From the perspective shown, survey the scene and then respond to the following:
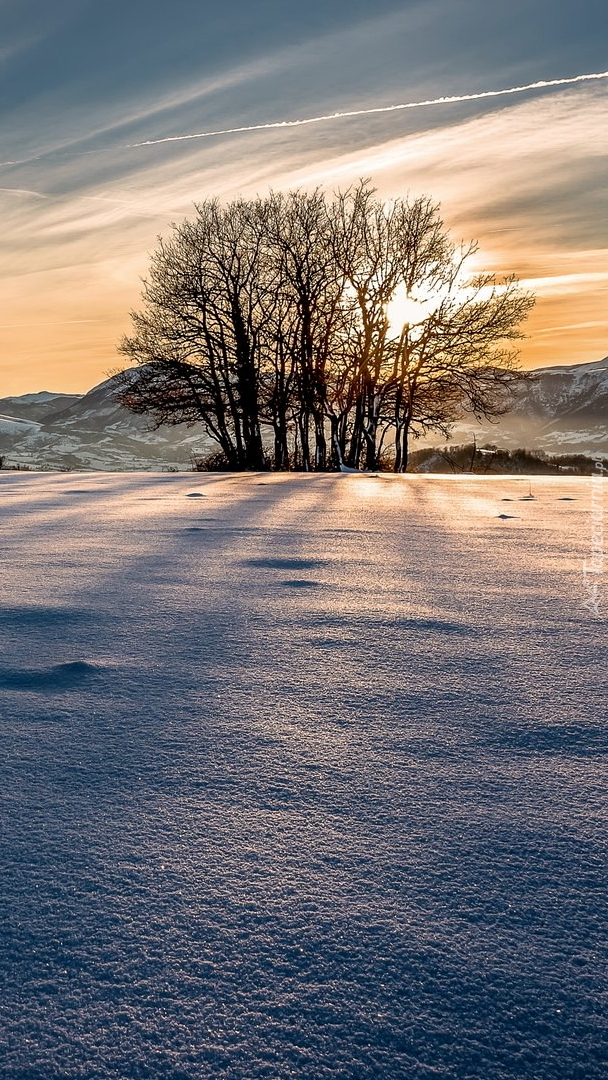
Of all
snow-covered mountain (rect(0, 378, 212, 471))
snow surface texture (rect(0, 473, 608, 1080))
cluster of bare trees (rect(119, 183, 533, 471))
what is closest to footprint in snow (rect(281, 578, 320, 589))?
snow surface texture (rect(0, 473, 608, 1080))

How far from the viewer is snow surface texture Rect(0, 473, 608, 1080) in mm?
743

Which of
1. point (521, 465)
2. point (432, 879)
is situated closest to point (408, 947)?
point (432, 879)

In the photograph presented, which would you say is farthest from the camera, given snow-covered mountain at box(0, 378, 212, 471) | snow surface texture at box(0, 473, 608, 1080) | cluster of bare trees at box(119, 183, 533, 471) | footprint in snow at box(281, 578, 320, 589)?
snow-covered mountain at box(0, 378, 212, 471)

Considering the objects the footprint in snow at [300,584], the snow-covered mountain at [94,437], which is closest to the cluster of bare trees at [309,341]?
the footprint in snow at [300,584]

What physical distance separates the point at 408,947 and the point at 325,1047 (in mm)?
171

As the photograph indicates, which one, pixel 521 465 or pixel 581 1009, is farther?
pixel 521 465

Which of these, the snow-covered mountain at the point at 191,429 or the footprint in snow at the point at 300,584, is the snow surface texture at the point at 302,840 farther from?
the snow-covered mountain at the point at 191,429

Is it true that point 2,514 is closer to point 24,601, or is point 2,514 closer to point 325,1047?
point 24,601

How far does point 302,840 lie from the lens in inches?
42.2

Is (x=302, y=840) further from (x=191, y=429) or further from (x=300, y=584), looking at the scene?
(x=191, y=429)

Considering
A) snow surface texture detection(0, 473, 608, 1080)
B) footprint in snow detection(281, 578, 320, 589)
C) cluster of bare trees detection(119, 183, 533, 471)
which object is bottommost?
snow surface texture detection(0, 473, 608, 1080)

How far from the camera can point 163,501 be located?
6.64 meters

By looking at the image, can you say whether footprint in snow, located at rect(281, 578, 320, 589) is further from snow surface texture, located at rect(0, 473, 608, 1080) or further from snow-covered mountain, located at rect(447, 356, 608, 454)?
snow-covered mountain, located at rect(447, 356, 608, 454)

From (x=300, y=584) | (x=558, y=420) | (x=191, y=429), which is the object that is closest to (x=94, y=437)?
(x=191, y=429)
